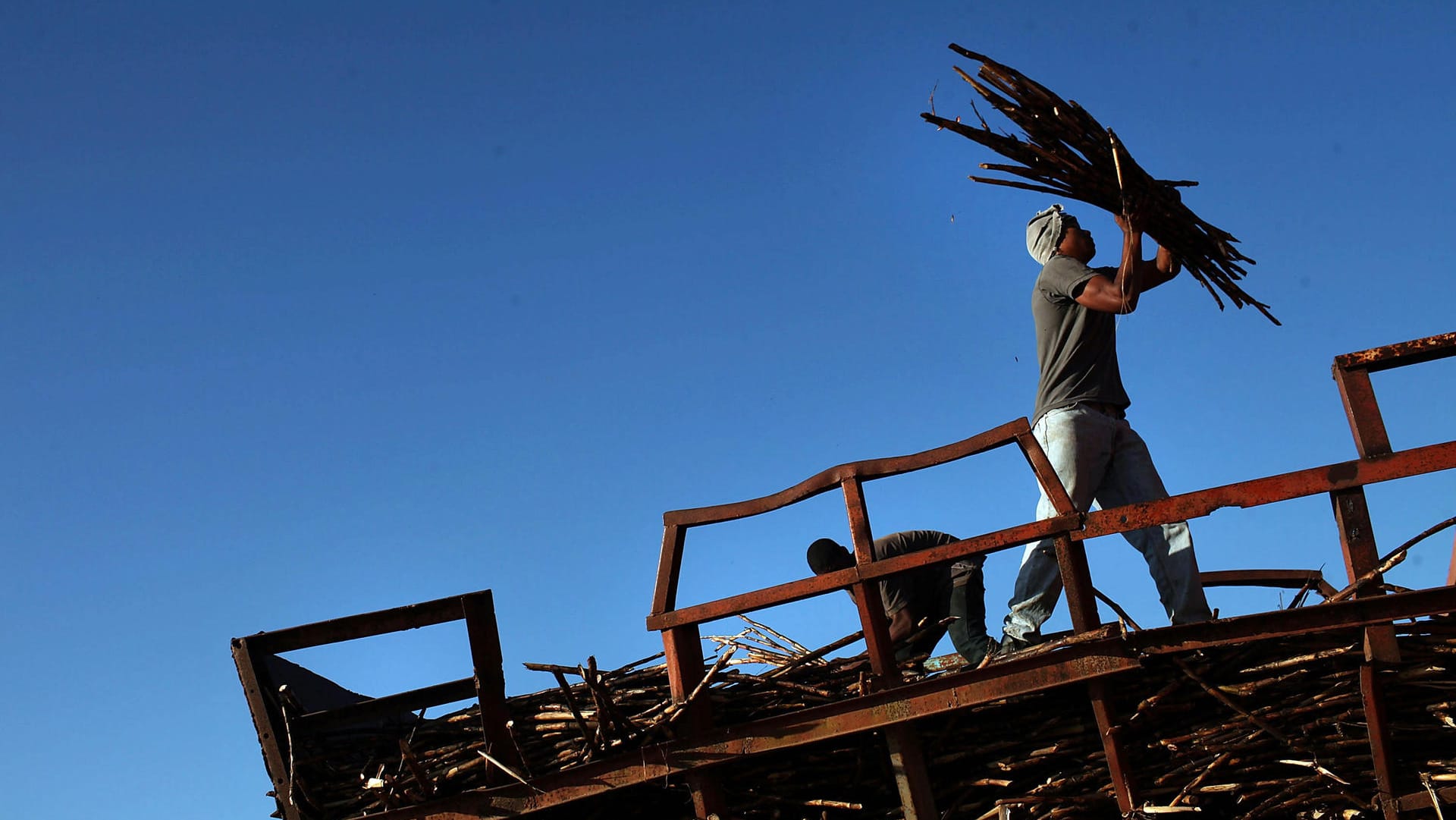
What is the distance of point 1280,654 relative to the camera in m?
4.83

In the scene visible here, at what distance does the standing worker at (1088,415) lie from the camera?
5.59 metres

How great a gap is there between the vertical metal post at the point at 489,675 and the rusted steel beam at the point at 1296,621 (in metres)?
2.56

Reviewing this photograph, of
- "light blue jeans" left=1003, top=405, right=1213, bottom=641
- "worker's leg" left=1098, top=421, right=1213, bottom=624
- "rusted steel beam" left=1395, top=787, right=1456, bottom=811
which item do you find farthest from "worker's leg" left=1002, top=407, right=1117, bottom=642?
"rusted steel beam" left=1395, top=787, right=1456, bottom=811

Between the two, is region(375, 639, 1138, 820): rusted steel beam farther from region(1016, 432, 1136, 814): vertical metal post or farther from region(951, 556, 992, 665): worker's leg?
region(951, 556, 992, 665): worker's leg

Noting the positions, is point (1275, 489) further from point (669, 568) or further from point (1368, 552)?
point (669, 568)

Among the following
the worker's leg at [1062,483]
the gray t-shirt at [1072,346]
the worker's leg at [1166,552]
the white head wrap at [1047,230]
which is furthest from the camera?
the white head wrap at [1047,230]

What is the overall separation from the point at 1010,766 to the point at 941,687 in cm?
40

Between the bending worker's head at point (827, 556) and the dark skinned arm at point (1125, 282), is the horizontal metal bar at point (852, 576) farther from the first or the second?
the bending worker's head at point (827, 556)

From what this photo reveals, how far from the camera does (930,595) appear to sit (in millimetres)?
7090

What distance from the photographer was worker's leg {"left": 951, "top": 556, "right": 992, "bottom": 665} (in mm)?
6676

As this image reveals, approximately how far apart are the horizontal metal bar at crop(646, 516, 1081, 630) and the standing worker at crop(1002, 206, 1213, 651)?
0.44 metres

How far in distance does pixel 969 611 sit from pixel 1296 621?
2.20 meters

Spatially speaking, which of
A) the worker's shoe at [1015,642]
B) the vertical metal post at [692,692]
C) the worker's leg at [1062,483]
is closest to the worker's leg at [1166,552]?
the worker's leg at [1062,483]

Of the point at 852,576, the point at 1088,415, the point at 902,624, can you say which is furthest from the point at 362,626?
the point at 1088,415
